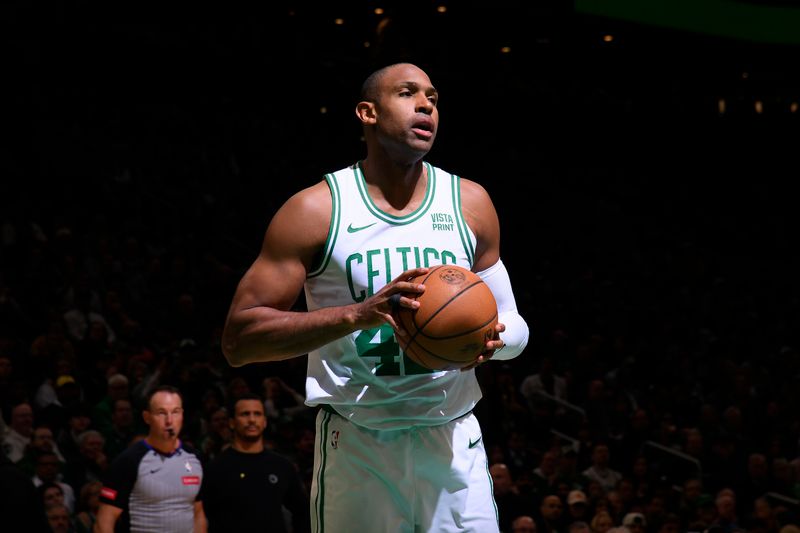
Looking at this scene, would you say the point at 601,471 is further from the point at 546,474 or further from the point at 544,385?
the point at 544,385

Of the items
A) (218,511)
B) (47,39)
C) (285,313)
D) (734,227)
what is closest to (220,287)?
(218,511)

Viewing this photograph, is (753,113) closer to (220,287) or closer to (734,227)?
(734,227)

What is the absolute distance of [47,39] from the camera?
17.2m

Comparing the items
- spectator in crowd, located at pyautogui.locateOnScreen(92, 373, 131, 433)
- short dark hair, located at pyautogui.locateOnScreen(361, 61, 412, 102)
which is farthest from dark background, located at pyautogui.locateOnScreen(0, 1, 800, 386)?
short dark hair, located at pyautogui.locateOnScreen(361, 61, 412, 102)

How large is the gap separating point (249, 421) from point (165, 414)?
1.65 ft

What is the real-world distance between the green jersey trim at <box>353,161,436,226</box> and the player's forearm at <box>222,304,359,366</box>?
47 cm

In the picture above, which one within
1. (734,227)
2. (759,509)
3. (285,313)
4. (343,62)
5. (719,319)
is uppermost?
(343,62)

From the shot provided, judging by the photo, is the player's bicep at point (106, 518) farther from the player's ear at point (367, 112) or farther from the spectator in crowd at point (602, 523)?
the spectator in crowd at point (602, 523)

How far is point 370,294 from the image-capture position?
3662 millimetres

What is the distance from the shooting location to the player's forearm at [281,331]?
3.35 meters

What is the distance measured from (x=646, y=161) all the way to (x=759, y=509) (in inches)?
460

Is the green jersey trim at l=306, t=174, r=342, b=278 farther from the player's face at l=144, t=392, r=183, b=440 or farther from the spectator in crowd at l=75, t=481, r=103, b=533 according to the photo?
the spectator in crowd at l=75, t=481, r=103, b=533

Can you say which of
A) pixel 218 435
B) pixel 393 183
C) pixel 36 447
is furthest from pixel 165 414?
pixel 393 183

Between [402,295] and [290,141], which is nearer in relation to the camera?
[402,295]
